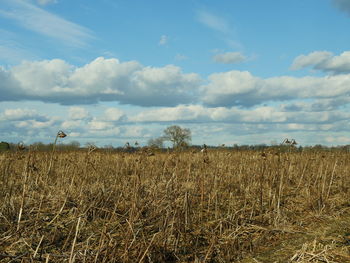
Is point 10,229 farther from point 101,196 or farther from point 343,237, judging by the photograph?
point 343,237

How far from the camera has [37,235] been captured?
425 cm

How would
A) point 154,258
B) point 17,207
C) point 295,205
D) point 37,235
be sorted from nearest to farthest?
1. point 154,258
2. point 37,235
3. point 17,207
4. point 295,205

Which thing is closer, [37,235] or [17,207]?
[37,235]

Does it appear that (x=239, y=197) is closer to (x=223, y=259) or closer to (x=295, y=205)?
(x=295, y=205)

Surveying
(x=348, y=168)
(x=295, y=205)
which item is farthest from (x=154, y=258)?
(x=348, y=168)

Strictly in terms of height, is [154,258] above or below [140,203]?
below

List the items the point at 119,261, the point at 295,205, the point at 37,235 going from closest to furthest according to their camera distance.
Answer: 1. the point at 119,261
2. the point at 37,235
3. the point at 295,205

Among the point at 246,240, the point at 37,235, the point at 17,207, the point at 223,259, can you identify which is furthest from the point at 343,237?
the point at 17,207

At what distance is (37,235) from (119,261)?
139 cm

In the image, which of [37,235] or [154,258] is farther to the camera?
[37,235]

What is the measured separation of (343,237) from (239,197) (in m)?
2.65

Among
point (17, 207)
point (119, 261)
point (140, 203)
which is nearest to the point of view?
point (119, 261)

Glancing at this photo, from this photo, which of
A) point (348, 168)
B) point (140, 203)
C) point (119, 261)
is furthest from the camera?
point (348, 168)

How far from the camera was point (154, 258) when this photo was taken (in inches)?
149
